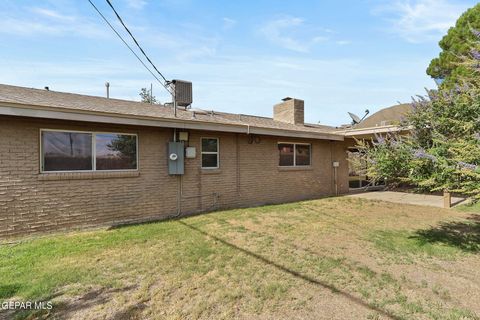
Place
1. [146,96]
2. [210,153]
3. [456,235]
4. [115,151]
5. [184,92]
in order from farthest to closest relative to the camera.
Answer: [146,96]
[184,92]
[210,153]
[115,151]
[456,235]

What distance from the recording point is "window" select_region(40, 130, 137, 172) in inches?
229

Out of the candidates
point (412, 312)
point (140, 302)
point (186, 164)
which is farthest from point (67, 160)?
point (412, 312)

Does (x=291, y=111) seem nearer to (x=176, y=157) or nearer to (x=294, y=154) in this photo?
(x=294, y=154)

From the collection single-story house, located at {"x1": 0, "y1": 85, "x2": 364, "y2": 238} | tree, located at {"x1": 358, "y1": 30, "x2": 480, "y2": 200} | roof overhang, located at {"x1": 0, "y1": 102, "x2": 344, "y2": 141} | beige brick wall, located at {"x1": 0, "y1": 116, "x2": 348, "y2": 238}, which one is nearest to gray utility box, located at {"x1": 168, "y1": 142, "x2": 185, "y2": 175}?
single-story house, located at {"x1": 0, "y1": 85, "x2": 364, "y2": 238}

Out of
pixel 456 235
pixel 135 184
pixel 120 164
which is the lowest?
pixel 456 235

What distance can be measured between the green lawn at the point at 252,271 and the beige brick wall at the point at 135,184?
0.61 metres

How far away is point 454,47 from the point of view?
1124 cm

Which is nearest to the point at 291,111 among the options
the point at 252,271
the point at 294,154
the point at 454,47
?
the point at 294,154

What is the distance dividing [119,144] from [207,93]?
25.5 feet

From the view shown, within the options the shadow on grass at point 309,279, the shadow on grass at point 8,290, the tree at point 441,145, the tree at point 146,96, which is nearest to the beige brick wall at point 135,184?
the shadow on grass at point 8,290

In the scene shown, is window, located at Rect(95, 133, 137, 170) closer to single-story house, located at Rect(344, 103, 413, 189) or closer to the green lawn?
the green lawn

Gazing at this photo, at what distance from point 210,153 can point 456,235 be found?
668 cm

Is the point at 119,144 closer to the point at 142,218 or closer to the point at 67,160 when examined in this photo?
the point at 67,160

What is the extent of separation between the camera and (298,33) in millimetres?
8625
